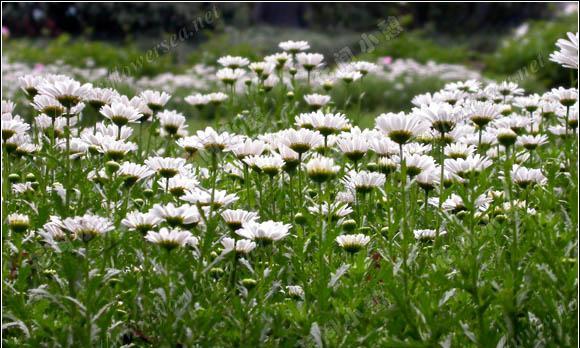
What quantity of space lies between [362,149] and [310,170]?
430 mm

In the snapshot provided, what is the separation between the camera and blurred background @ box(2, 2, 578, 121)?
1108 centimetres

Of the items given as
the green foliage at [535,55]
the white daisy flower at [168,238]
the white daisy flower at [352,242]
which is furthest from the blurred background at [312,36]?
the white daisy flower at [168,238]

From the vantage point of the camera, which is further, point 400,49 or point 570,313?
point 400,49

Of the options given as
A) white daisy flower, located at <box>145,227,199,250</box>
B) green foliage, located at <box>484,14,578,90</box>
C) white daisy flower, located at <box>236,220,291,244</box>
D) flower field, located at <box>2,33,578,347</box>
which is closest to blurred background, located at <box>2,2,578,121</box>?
green foliage, located at <box>484,14,578,90</box>

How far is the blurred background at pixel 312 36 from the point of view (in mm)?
11078

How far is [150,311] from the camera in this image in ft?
6.88

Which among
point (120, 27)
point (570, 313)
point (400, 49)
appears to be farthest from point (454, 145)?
point (120, 27)

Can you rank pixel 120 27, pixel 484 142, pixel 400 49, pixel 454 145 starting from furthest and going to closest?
A: pixel 120 27
pixel 400 49
pixel 484 142
pixel 454 145

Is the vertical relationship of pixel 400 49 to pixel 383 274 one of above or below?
below

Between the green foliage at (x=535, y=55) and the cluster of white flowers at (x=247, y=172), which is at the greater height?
the cluster of white flowers at (x=247, y=172)

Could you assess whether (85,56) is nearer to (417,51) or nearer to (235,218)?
(417,51)

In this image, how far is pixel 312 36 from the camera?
587 inches

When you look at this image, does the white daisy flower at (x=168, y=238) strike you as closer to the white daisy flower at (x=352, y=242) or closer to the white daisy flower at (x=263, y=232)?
the white daisy flower at (x=263, y=232)

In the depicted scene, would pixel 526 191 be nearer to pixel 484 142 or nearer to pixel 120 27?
pixel 484 142
